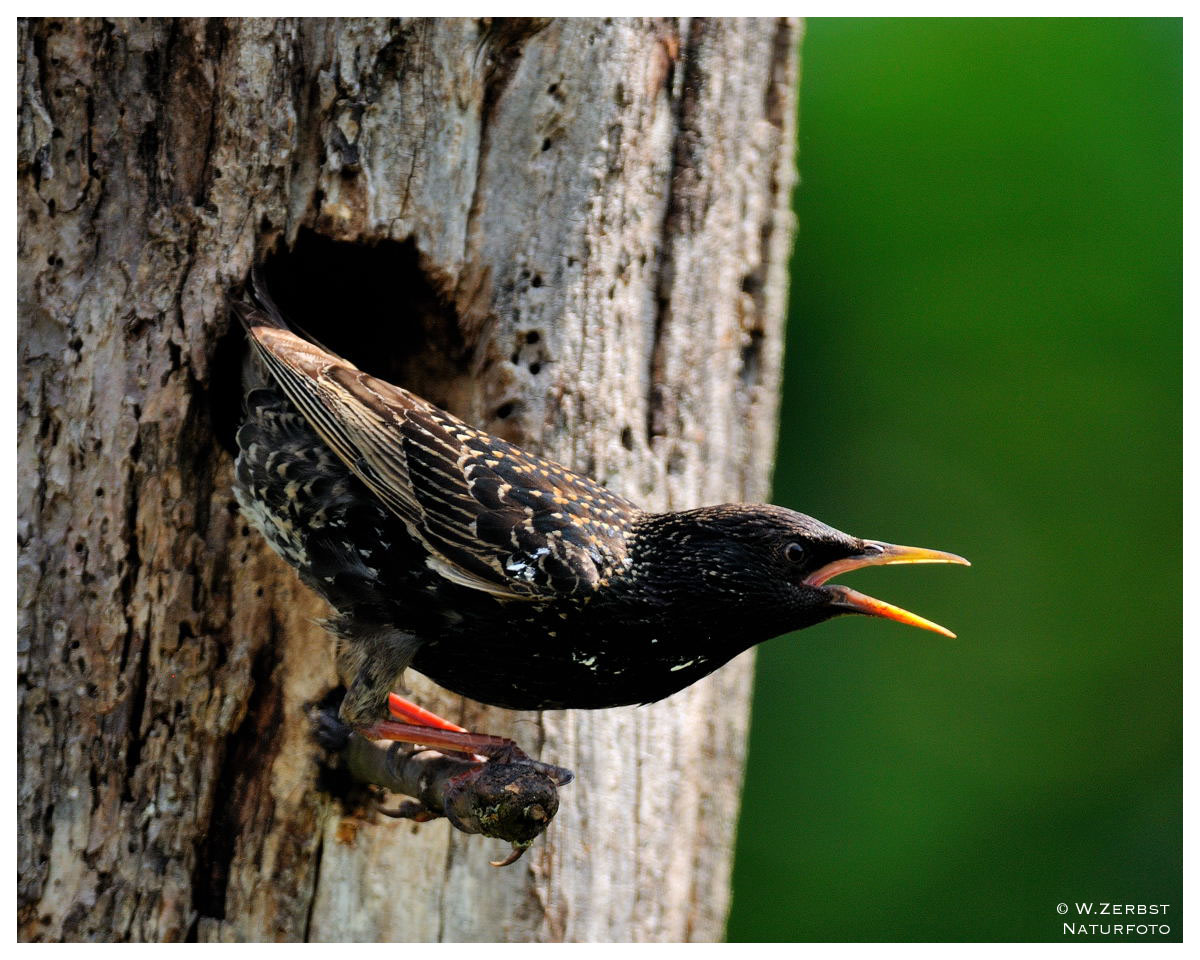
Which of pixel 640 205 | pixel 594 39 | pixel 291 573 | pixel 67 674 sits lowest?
pixel 67 674

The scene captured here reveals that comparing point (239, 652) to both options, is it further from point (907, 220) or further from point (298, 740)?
point (907, 220)

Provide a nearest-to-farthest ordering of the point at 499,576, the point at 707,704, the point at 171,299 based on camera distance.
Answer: the point at 499,576 → the point at 171,299 → the point at 707,704

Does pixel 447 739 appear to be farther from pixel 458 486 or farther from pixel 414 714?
pixel 458 486

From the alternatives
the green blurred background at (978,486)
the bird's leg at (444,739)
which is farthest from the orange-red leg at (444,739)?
the green blurred background at (978,486)

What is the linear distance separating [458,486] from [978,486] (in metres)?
3.20

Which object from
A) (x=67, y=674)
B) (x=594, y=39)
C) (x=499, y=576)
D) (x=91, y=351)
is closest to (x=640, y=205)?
(x=594, y=39)

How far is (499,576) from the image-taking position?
3162mm

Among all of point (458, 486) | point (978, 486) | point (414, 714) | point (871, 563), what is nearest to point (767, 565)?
point (871, 563)

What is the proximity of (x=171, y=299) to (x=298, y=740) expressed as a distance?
1.21 m

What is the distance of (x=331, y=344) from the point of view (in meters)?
3.97

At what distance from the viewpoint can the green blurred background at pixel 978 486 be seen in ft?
17.4

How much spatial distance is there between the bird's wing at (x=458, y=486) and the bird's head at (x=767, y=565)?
17cm

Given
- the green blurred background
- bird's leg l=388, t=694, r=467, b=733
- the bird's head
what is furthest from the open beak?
the green blurred background

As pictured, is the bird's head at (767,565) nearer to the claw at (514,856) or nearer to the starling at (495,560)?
the starling at (495,560)
